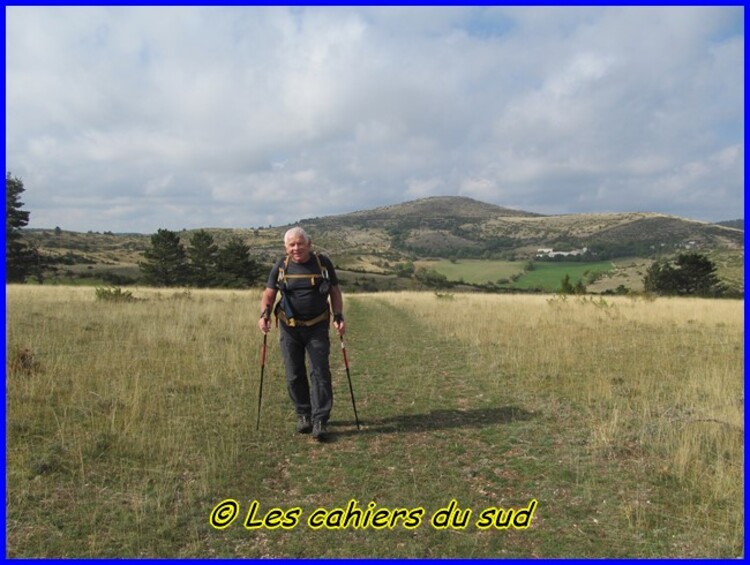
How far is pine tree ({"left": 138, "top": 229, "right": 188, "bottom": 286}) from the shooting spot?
5628 cm

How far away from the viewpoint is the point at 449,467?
16.8ft

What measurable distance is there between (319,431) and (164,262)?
183 feet

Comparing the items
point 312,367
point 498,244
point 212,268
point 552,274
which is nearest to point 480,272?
point 552,274

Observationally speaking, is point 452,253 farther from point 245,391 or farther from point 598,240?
point 245,391

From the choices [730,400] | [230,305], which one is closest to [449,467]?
[730,400]

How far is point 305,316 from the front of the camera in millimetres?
5996

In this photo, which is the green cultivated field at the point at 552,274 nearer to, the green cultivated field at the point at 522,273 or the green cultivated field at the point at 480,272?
the green cultivated field at the point at 522,273

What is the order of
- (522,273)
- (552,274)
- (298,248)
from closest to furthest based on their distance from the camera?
(298,248), (552,274), (522,273)

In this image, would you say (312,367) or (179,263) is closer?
(312,367)

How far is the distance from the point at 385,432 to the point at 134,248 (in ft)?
396

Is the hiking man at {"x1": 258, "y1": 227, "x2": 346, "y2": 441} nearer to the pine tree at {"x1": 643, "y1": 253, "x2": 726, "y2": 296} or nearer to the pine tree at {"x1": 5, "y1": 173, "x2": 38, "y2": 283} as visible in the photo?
the pine tree at {"x1": 5, "y1": 173, "x2": 38, "y2": 283}

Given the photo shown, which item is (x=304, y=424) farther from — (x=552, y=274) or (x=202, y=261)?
(x=552, y=274)

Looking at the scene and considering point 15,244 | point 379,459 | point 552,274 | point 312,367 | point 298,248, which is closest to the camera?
point 379,459

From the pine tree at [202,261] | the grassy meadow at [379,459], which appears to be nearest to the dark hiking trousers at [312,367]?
the grassy meadow at [379,459]
